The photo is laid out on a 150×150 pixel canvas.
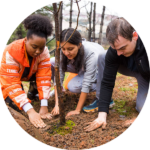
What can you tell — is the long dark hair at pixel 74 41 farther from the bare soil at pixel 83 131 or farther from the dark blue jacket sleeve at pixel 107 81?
the bare soil at pixel 83 131

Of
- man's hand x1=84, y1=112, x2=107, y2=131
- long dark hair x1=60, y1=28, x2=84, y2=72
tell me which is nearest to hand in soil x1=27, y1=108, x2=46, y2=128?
man's hand x1=84, y1=112, x2=107, y2=131

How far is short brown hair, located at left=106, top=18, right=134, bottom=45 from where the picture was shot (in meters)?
1.27

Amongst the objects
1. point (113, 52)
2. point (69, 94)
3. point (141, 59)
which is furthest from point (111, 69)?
point (69, 94)

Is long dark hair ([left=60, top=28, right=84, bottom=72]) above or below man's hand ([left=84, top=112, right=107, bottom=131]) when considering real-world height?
above

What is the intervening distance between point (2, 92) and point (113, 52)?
1337mm

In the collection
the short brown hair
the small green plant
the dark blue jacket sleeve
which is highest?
the short brown hair

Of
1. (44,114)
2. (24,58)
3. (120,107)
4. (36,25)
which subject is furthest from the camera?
(120,107)

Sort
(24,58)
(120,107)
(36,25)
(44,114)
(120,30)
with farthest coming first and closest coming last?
(120,107), (44,114), (24,58), (36,25), (120,30)

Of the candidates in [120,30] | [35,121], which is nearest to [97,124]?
[35,121]

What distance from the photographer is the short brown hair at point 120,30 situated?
1.27 meters

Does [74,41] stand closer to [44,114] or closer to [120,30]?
[120,30]

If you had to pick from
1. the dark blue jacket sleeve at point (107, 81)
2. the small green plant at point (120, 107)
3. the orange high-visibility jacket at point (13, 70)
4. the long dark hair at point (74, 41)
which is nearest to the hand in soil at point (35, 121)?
the orange high-visibility jacket at point (13, 70)

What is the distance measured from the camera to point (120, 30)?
50.2 inches

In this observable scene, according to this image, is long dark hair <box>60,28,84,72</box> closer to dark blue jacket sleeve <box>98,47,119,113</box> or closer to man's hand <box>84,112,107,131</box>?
dark blue jacket sleeve <box>98,47,119,113</box>
